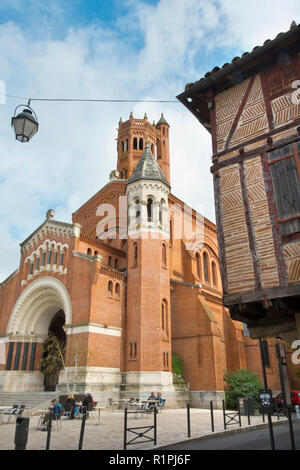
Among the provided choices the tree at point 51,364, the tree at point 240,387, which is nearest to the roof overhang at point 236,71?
the tree at point 240,387

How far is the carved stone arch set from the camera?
25.9 metres

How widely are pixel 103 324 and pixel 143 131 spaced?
1040 inches

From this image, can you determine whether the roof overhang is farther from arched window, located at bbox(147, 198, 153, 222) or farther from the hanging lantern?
arched window, located at bbox(147, 198, 153, 222)

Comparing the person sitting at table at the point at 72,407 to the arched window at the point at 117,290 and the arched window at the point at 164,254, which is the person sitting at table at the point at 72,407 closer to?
the arched window at the point at 117,290

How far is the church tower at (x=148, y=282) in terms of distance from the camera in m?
22.4

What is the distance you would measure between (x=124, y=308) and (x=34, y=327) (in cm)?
754

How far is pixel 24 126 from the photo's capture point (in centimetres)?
817

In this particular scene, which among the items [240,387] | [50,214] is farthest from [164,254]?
[240,387]

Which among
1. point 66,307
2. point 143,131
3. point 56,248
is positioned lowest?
point 66,307

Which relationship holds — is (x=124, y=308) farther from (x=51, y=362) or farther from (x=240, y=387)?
(x=240, y=387)

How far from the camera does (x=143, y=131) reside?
137ft

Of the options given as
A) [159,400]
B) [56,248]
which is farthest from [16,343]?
[159,400]

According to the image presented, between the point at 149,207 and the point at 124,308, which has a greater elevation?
the point at 149,207
